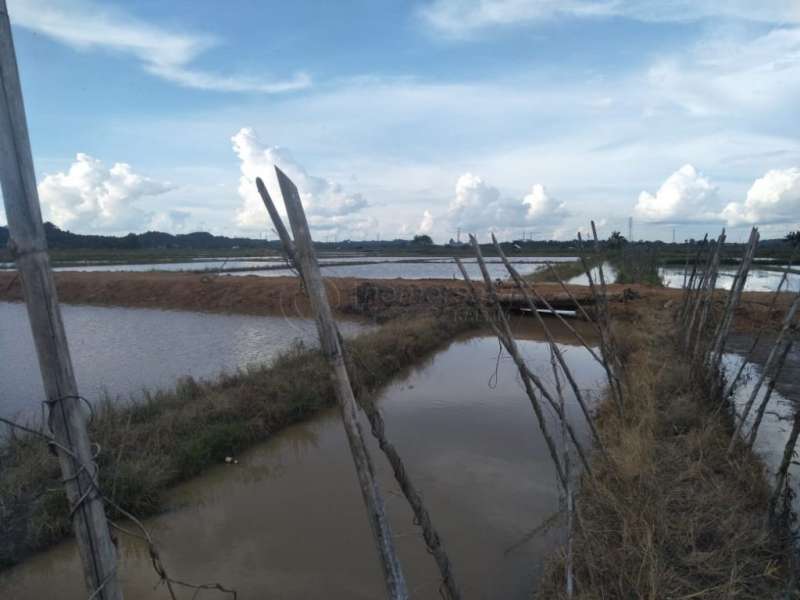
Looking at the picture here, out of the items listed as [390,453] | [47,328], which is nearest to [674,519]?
[390,453]

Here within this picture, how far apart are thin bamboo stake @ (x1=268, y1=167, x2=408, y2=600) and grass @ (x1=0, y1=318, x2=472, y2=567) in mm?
142

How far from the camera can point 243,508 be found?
18.0ft

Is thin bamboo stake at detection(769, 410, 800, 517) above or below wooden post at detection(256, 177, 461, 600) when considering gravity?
below

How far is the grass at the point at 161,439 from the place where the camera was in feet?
15.4

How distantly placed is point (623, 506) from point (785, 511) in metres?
1.10

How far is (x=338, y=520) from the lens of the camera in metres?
5.21

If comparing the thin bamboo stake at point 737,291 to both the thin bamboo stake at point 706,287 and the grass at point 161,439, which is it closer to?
the thin bamboo stake at point 706,287

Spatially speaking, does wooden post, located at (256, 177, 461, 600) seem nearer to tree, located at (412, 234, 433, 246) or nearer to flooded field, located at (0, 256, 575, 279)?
flooded field, located at (0, 256, 575, 279)

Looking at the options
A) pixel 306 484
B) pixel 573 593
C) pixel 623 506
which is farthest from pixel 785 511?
pixel 306 484

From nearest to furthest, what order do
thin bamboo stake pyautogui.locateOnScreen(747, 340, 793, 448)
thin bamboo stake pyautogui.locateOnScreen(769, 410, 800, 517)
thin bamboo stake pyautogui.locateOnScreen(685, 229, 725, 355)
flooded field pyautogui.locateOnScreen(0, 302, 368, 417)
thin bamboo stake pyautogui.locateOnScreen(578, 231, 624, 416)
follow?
1. thin bamboo stake pyautogui.locateOnScreen(769, 410, 800, 517)
2. thin bamboo stake pyautogui.locateOnScreen(747, 340, 793, 448)
3. thin bamboo stake pyautogui.locateOnScreen(578, 231, 624, 416)
4. thin bamboo stake pyautogui.locateOnScreen(685, 229, 725, 355)
5. flooded field pyautogui.locateOnScreen(0, 302, 368, 417)

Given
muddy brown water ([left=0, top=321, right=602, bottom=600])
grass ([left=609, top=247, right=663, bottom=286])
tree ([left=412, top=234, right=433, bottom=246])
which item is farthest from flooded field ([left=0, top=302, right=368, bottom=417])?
tree ([left=412, top=234, right=433, bottom=246])

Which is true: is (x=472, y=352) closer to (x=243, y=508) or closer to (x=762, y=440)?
(x=762, y=440)

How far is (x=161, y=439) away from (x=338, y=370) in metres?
5.02

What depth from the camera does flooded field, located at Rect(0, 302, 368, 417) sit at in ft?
32.5
